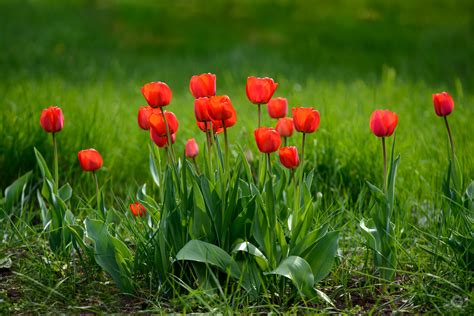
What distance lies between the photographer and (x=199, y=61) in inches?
309

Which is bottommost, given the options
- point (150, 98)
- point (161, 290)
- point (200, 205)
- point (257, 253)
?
point (161, 290)

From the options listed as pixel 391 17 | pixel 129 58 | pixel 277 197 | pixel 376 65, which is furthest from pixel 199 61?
pixel 277 197

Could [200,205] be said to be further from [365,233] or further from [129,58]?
[129,58]

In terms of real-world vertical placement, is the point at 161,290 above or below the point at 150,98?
below

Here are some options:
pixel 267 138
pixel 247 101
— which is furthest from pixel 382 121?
pixel 247 101

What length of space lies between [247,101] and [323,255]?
337 centimetres

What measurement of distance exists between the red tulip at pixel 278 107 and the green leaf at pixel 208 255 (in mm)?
726

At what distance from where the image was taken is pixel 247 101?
560 centimetres

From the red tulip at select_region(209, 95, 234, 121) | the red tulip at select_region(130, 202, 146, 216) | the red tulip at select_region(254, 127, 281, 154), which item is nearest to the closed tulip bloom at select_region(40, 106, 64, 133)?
the red tulip at select_region(130, 202, 146, 216)

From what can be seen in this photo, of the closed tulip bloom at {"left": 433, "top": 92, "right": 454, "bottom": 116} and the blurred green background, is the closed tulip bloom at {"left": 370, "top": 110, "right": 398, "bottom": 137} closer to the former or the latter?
the closed tulip bloom at {"left": 433, "top": 92, "right": 454, "bottom": 116}

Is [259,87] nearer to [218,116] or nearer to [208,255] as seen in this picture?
[218,116]

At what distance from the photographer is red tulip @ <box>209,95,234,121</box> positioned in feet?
6.99

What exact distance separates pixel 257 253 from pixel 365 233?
1.38 ft

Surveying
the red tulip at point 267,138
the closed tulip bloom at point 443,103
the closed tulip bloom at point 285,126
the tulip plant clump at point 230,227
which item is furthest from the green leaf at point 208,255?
the closed tulip bloom at point 443,103
